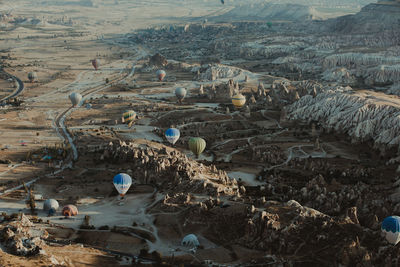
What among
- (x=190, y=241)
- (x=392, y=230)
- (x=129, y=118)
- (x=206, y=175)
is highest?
(x=392, y=230)

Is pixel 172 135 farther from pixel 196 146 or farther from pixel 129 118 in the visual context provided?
pixel 129 118

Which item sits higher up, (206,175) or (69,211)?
(206,175)

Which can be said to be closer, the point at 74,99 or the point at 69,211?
the point at 69,211

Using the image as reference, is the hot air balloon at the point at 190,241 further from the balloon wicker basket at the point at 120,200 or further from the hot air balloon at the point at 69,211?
the hot air balloon at the point at 69,211

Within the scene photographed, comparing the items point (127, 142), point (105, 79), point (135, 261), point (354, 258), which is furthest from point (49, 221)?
point (105, 79)

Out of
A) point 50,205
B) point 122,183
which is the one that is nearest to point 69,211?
point 50,205

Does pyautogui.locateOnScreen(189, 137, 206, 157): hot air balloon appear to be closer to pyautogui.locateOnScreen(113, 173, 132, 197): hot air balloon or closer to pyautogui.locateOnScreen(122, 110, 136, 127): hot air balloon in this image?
pyautogui.locateOnScreen(113, 173, 132, 197): hot air balloon
